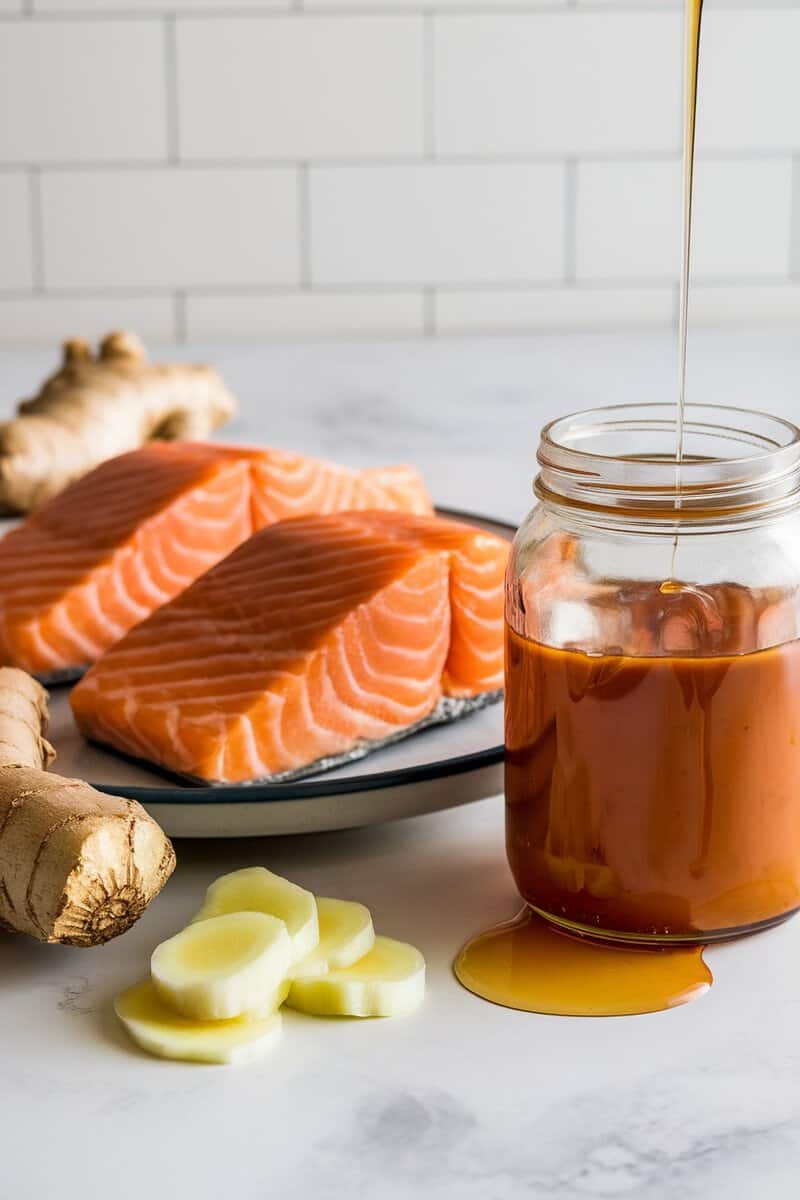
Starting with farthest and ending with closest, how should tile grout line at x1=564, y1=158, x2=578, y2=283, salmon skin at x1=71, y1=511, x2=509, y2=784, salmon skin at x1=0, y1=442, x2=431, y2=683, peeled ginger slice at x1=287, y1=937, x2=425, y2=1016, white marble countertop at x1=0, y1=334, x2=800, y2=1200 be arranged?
tile grout line at x1=564, y1=158, x2=578, y2=283 < salmon skin at x1=0, y1=442, x2=431, y2=683 < salmon skin at x1=71, y1=511, x2=509, y2=784 < peeled ginger slice at x1=287, y1=937, x2=425, y2=1016 < white marble countertop at x1=0, y1=334, x2=800, y2=1200

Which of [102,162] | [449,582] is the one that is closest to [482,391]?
[102,162]

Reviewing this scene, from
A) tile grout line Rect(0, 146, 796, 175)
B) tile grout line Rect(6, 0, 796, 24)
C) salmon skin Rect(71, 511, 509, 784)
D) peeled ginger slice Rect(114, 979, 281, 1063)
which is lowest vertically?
peeled ginger slice Rect(114, 979, 281, 1063)

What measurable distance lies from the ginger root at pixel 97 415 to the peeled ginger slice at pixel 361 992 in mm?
1057

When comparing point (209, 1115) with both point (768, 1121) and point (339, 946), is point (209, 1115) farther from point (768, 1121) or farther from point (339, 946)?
point (768, 1121)

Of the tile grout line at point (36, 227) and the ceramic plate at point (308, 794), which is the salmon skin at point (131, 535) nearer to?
the ceramic plate at point (308, 794)

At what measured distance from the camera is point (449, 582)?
3.81 feet

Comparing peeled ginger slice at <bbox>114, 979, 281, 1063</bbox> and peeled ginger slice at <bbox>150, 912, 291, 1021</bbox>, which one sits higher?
peeled ginger slice at <bbox>150, 912, 291, 1021</bbox>

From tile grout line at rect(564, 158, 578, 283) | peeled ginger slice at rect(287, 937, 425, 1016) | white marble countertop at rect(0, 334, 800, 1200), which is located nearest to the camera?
white marble countertop at rect(0, 334, 800, 1200)

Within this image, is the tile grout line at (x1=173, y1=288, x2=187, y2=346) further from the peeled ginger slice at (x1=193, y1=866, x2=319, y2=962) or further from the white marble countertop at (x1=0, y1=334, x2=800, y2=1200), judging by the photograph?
the peeled ginger slice at (x1=193, y1=866, x2=319, y2=962)

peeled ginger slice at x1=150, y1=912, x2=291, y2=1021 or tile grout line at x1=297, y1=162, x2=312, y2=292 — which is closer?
peeled ginger slice at x1=150, y1=912, x2=291, y2=1021

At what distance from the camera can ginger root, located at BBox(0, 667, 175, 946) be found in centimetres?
85

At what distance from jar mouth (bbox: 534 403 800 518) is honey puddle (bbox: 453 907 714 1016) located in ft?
0.83

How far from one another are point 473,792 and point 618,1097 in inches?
10.5

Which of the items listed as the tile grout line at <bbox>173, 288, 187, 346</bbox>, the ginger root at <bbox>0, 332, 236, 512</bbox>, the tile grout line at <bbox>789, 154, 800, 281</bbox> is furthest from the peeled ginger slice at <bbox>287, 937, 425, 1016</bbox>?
the tile grout line at <bbox>789, 154, 800, 281</bbox>
